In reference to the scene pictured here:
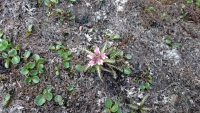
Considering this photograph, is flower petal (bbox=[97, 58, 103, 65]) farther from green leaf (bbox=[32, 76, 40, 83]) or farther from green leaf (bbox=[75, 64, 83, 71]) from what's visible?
green leaf (bbox=[32, 76, 40, 83])

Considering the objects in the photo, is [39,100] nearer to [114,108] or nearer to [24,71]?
[24,71]

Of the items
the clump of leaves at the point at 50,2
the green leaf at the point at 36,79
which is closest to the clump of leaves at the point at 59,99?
the green leaf at the point at 36,79

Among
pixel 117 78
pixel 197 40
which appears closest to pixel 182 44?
pixel 197 40

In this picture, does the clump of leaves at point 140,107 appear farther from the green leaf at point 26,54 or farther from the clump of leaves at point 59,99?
the green leaf at point 26,54

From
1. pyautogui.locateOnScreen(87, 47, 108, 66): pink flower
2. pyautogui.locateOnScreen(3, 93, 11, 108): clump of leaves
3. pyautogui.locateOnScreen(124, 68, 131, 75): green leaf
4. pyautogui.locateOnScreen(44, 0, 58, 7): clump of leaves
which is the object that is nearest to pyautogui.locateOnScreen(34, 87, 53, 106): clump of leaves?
pyautogui.locateOnScreen(3, 93, 11, 108): clump of leaves

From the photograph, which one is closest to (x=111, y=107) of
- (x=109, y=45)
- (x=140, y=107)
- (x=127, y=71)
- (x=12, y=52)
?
(x=140, y=107)
